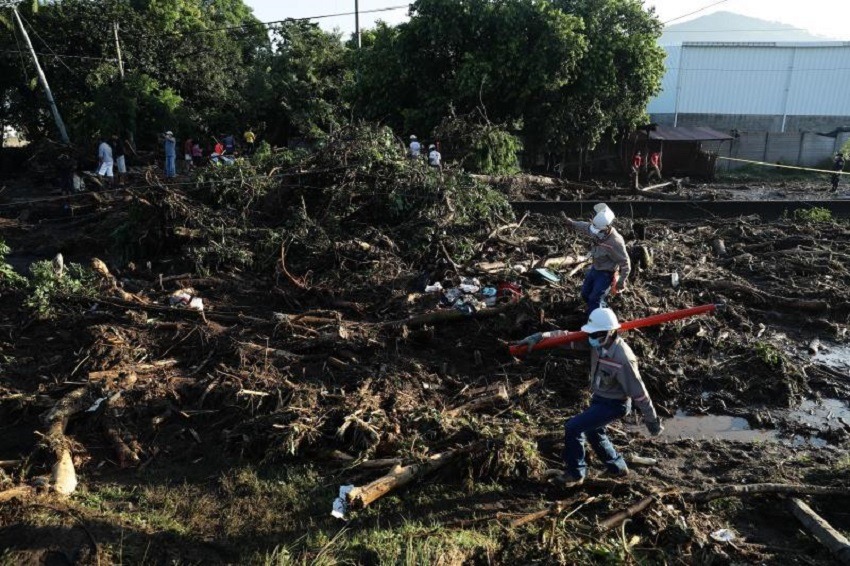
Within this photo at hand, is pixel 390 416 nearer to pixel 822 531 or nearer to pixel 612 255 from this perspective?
pixel 612 255

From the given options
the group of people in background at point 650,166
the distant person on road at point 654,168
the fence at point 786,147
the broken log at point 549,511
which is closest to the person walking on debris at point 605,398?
the broken log at point 549,511

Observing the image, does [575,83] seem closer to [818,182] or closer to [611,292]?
[818,182]

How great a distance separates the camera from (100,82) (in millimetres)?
21328

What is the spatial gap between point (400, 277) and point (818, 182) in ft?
72.3

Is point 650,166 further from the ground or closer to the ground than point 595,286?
further from the ground

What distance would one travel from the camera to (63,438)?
Result: 5.10 metres

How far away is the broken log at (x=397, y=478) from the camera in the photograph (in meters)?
4.29

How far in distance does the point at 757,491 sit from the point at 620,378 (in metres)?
1.40

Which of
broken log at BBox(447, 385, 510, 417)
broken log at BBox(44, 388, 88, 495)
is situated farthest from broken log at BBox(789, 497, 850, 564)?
broken log at BBox(44, 388, 88, 495)

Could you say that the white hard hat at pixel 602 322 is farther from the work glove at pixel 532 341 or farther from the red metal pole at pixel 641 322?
the work glove at pixel 532 341

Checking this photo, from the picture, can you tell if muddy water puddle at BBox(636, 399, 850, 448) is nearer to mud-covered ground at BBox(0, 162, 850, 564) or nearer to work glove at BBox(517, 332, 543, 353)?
mud-covered ground at BBox(0, 162, 850, 564)

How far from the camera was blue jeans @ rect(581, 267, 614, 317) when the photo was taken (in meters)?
6.76

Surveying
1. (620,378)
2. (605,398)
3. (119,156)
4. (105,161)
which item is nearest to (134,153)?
(119,156)

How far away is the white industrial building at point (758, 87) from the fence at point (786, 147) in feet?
6.59
